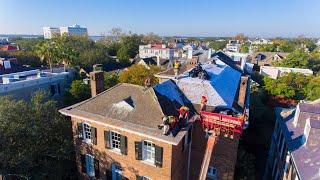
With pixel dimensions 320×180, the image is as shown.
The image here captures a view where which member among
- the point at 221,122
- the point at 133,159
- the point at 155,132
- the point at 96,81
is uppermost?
the point at 96,81

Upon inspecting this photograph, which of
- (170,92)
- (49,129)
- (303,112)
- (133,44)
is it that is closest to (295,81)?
(303,112)

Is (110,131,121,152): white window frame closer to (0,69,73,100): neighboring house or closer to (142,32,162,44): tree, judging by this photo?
(0,69,73,100): neighboring house

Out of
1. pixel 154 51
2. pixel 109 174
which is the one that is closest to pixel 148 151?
pixel 109 174

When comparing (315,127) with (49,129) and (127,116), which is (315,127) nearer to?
(127,116)

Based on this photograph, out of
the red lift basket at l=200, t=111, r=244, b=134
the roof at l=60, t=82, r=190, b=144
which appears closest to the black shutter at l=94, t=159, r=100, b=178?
the roof at l=60, t=82, r=190, b=144

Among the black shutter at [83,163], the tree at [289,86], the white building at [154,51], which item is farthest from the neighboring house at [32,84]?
the white building at [154,51]

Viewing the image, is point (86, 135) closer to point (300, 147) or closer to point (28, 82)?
→ point (300, 147)
